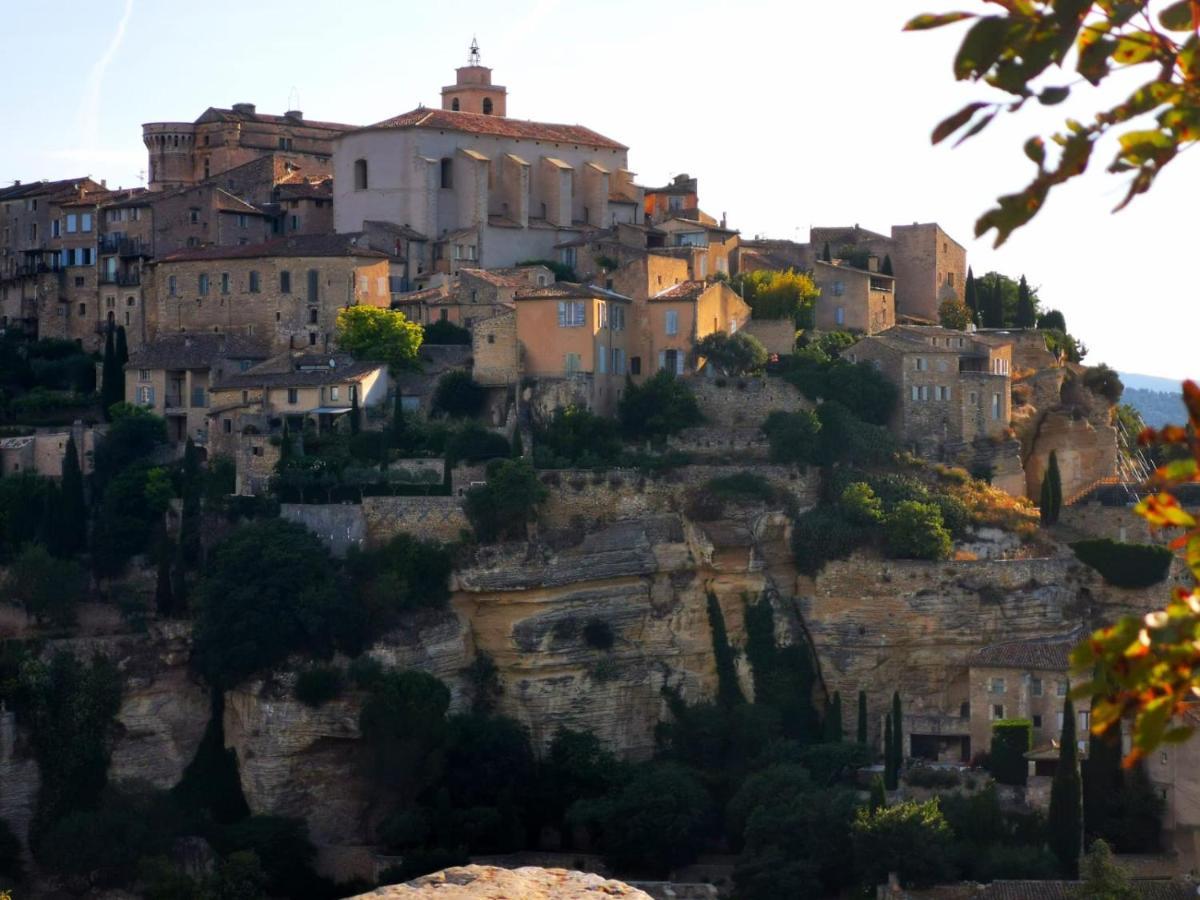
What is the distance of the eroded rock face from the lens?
111 feet

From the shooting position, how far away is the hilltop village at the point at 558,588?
43.2 m

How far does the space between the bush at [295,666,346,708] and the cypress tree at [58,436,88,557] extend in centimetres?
645

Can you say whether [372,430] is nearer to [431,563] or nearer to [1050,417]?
[431,563]

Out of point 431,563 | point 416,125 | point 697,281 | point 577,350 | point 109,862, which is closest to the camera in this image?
point 109,862

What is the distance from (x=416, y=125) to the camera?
6003 centimetres

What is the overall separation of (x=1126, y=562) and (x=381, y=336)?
1675 cm

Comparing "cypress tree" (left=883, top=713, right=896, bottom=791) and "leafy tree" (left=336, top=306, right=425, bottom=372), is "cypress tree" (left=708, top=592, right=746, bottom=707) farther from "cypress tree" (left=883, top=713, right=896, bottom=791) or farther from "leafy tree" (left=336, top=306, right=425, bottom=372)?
"leafy tree" (left=336, top=306, right=425, bottom=372)

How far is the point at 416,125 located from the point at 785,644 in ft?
61.7

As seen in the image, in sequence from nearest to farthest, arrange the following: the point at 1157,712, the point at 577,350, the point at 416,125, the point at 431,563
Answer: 1. the point at 1157,712
2. the point at 431,563
3. the point at 577,350
4. the point at 416,125

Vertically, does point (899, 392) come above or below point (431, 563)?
above

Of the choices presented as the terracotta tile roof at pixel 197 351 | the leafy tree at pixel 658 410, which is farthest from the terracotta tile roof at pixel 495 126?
the leafy tree at pixel 658 410

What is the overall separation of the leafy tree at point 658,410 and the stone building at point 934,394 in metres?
4.32

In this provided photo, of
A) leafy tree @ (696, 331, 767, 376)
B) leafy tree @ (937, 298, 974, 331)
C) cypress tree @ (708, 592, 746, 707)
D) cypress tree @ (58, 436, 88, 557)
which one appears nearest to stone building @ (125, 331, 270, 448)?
cypress tree @ (58, 436, 88, 557)

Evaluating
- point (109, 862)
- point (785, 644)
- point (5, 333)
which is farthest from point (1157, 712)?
point (5, 333)
